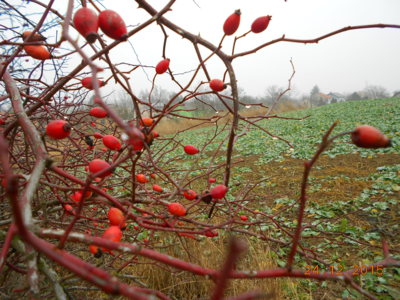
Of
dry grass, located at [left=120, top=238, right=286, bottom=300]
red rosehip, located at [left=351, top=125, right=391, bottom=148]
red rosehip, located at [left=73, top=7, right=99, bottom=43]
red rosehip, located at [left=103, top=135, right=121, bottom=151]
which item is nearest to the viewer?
red rosehip, located at [left=351, top=125, right=391, bottom=148]

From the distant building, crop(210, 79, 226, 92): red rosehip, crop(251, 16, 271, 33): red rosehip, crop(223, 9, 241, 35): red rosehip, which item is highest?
the distant building

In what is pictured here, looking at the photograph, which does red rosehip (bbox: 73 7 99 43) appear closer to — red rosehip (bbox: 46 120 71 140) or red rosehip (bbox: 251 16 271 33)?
red rosehip (bbox: 46 120 71 140)

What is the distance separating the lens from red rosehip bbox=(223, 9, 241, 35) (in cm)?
101

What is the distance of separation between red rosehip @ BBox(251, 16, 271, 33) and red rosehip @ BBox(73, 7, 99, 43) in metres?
0.65

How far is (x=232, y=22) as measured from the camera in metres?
1.02

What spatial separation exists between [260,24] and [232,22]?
0.44ft

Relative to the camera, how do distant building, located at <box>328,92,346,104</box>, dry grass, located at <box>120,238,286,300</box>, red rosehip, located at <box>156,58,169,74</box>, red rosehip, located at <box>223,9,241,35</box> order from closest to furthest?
red rosehip, located at <box>223,9,241,35</box>, red rosehip, located at <box>156,58,169,74</box>, dry grass, located at <box>120,238,286,300</box>, distant building, located at <box>328,92,346,104</box>

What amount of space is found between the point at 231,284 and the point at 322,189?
305cm

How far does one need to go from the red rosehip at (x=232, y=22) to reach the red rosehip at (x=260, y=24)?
0.10 m

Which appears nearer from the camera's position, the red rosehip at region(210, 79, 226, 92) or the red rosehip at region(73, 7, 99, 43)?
the red rosehip at region(73, 7, 99, 43)

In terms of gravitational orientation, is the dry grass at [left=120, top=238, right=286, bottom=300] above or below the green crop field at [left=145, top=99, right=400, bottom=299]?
below

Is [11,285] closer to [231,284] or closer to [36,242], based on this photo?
[231,284]

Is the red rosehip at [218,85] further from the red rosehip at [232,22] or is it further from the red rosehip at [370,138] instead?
the red rosehip at [370,138]

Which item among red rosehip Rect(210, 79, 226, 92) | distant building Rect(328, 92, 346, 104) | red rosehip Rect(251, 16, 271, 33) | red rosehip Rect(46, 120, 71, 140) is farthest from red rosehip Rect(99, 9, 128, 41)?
distant building Rect(328, 92, 346, 104)
